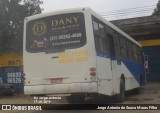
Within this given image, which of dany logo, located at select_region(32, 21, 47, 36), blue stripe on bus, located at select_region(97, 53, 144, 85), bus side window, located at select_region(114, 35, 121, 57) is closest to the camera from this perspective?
dany logo, located at select_region(32, 21, 47, 36)

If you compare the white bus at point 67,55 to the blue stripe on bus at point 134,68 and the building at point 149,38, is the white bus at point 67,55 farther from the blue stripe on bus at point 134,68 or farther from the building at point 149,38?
the building at point 149,38

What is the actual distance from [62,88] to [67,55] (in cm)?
109

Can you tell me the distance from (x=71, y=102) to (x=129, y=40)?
17.7 ft

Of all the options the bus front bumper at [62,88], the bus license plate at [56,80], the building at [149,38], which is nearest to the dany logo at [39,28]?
the bus license plate at [56,80]

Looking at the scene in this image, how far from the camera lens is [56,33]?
1266 cm

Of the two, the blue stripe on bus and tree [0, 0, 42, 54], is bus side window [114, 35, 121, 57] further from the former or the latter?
tree [0, 0, 42, 54]

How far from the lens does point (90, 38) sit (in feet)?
39.8

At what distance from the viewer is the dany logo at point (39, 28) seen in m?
12.9

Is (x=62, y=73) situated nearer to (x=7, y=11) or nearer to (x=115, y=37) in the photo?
(x=115, y=37)

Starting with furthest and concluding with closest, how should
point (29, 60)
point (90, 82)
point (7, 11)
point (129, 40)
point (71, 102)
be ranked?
1. point (7, 11)
2. point (129, 40)
3. point (71, 102)
4. point (29, 60)
5. point (90, 82)

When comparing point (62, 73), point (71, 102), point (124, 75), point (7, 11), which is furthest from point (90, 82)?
point (7, 11)

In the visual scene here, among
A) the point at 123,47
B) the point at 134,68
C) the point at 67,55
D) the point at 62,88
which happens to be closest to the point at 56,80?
the point at 62,88

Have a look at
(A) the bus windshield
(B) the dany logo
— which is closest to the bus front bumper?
(A) the bus windshield

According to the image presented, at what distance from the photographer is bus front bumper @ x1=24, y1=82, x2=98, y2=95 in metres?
11.8
